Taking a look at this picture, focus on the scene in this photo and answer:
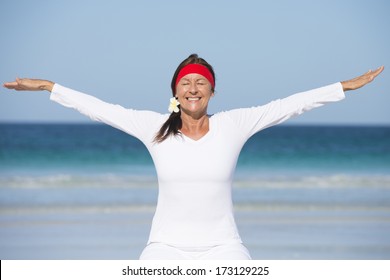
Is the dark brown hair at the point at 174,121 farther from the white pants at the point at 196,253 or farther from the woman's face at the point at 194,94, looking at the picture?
the white pants at the point at 196,253

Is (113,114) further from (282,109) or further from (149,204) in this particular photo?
(149,204)

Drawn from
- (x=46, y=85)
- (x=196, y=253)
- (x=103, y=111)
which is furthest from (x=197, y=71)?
(x=196, y=253)

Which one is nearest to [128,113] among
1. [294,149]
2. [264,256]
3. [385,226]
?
[264,256]

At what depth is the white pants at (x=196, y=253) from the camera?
Answer: 3752 mm

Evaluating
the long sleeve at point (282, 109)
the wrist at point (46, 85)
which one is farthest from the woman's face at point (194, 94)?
the wrist at point (46, 85)

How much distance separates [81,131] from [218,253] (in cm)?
2961

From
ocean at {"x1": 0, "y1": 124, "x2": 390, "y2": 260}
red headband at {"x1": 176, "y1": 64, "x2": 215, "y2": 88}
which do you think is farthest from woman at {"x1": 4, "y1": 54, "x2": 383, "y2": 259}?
ocean at {"x1": 0, "y1": 124, "x2": 390, "y2": 260}

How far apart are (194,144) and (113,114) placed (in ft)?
1.44

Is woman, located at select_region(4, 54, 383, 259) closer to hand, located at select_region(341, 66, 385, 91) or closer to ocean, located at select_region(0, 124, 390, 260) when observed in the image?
hand, located at select_region(341, 66, 385, 91)

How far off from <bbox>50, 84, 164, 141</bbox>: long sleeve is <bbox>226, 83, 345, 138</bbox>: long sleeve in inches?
16.9

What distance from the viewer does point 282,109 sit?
3.95 metres

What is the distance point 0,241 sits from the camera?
7.92 m

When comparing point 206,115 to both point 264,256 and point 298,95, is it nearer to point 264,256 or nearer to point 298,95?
point 298,95

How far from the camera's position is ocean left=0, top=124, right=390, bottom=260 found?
7.72 metres
